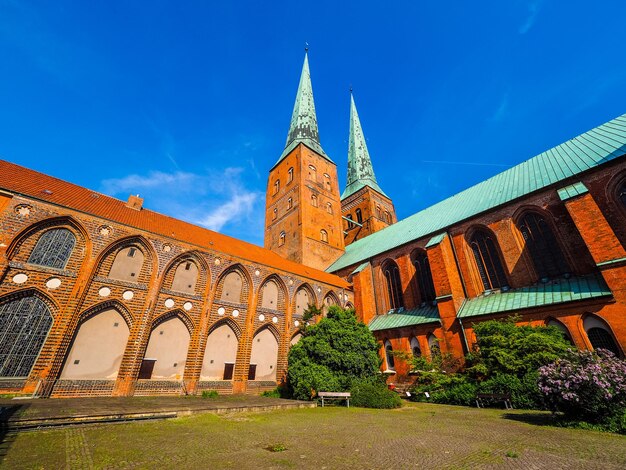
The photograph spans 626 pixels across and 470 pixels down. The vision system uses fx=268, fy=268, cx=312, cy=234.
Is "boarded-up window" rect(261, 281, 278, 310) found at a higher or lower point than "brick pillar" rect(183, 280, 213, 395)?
higher

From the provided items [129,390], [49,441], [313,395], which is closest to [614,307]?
[313,395]

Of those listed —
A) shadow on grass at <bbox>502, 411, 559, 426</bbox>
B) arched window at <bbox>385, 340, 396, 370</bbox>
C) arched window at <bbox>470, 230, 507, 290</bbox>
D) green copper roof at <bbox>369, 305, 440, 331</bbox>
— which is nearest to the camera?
shadow on grass at <bbox>502, 411, 559, 426</bbox>

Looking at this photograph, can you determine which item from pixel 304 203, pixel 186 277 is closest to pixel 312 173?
pixel 304 203

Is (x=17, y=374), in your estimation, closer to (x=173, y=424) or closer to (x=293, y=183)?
(x=173, y=424)

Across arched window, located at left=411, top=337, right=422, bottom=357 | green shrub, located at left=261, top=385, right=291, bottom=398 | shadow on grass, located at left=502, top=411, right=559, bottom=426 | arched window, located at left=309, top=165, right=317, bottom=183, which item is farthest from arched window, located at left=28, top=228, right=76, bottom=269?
arched window, located at left=309, top=165, right=317, bottom=183

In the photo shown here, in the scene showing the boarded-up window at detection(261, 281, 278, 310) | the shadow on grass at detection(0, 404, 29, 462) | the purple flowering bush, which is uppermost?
the boarded-up window at detection(261, 281, 278, 310)

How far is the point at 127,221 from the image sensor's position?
46.1ft

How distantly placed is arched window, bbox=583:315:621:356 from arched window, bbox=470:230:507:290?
463 centimetres

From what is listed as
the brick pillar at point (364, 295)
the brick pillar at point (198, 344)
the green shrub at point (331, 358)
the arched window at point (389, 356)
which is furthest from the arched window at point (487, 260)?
the brick pillar at point (198, 344)

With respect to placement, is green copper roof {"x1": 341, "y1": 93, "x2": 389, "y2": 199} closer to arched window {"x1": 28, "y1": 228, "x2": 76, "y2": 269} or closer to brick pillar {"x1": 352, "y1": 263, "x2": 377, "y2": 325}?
brick pillar {"x1": 352, "y1": 263, "x2": 377, "y2": 325}

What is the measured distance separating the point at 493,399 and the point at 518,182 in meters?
13.6

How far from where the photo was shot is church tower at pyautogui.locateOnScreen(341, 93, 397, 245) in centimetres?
3869

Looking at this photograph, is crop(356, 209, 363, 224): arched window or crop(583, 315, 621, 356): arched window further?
crop(356, 209, 363, 224): arched window

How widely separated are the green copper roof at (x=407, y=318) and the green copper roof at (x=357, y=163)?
25456mm
